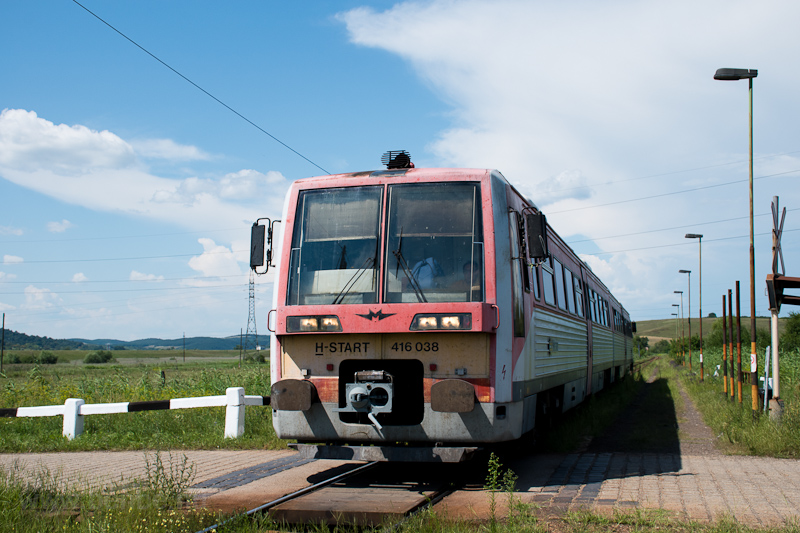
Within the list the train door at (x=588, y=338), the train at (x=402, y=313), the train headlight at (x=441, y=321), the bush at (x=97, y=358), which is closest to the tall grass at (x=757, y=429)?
the train door at (x=588, y=338)

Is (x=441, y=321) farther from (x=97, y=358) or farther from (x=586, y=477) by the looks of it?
(x=97, y=358)

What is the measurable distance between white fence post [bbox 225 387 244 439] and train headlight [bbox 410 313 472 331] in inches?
195

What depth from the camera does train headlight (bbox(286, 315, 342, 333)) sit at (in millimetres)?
7488

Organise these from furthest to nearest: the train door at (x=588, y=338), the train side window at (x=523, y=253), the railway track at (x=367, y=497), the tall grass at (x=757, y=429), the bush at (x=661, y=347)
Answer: the bush at (x=661, y=347), the train door at (x=588, y=338), the tall grass at (x=757, y=429), the train side window at (x=523, y=253), the railway track at (x=367, y=497)

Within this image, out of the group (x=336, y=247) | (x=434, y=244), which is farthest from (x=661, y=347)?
(x=336, y=247)

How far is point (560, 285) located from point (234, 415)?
5553mm

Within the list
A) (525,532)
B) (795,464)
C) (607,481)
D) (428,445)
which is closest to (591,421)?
(795,464)

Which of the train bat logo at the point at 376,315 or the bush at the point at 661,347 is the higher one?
the train bat logo at the point at 376,315

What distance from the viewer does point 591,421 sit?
13.7 meters

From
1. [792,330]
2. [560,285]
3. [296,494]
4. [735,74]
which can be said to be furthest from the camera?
[792,330]

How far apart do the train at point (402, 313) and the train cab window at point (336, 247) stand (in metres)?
0.01

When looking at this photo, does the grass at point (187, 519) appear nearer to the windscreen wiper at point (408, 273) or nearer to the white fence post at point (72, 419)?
the windscreen wiper at point (408, 273)

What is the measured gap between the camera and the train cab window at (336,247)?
770 cm

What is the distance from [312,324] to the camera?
756cm
